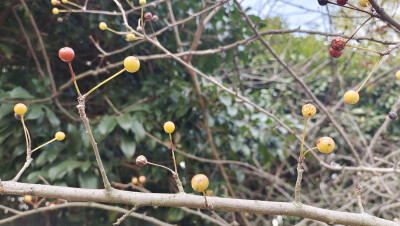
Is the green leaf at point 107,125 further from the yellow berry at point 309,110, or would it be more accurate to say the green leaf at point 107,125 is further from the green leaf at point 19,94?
the yellow berry at point 309,110

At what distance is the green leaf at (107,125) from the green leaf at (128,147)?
A: 0.25ft

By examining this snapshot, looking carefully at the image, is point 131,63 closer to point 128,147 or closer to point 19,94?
point 128,147

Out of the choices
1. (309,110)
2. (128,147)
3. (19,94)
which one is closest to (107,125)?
(128,147)

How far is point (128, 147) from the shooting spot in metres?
1.16

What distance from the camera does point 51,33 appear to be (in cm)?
147

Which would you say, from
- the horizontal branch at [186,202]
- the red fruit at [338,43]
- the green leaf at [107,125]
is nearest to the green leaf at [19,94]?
the green leaf at [107,125]

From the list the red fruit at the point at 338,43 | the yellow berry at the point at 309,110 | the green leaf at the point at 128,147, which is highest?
the green leaf at the point at 128,147

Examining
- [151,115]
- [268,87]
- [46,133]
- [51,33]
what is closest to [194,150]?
[151,115]

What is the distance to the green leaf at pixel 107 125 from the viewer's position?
3.61 ft

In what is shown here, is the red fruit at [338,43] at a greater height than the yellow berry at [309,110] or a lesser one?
greater

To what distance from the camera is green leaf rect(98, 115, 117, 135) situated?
110cm

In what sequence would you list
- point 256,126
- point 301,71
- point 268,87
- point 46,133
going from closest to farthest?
1. point 46,133
2. point 256,126
3. point 301,71
4. point 268,87

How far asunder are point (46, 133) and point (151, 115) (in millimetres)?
400

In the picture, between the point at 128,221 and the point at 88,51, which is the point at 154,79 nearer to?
the point at 88,51
